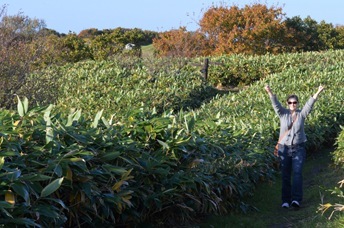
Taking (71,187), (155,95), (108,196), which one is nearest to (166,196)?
(108,196)

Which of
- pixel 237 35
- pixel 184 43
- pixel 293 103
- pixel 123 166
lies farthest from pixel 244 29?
pixel 123 166

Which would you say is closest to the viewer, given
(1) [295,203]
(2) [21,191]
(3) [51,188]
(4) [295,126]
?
(2) [21,191]

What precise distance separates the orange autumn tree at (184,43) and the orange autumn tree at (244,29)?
460 mm

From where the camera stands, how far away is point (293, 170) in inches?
349

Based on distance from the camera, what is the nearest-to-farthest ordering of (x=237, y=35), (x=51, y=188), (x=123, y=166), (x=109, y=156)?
Answer: (x=51, y=188) < (x=109, y=156) < (x=123, y=166) < (x=237, y=35)

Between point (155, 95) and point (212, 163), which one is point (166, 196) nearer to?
point (212, 163)

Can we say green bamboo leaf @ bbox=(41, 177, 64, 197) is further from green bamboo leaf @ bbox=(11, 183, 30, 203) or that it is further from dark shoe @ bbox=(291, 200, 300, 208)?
dark shoe @ bbox=(291, 200, 300, 208)

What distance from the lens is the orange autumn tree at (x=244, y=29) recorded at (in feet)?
108

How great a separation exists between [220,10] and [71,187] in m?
29.9

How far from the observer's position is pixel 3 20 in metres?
14.0

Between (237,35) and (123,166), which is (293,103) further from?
(237,35)

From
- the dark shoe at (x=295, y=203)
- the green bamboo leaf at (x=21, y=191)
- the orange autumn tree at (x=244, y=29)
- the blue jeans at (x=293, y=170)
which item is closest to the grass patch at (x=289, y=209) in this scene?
the dark shoe at (x=295, y=203)

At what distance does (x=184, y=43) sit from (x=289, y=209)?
26051 millimetres

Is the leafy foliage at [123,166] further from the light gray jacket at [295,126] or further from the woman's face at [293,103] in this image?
the woman's face at [293,103]
